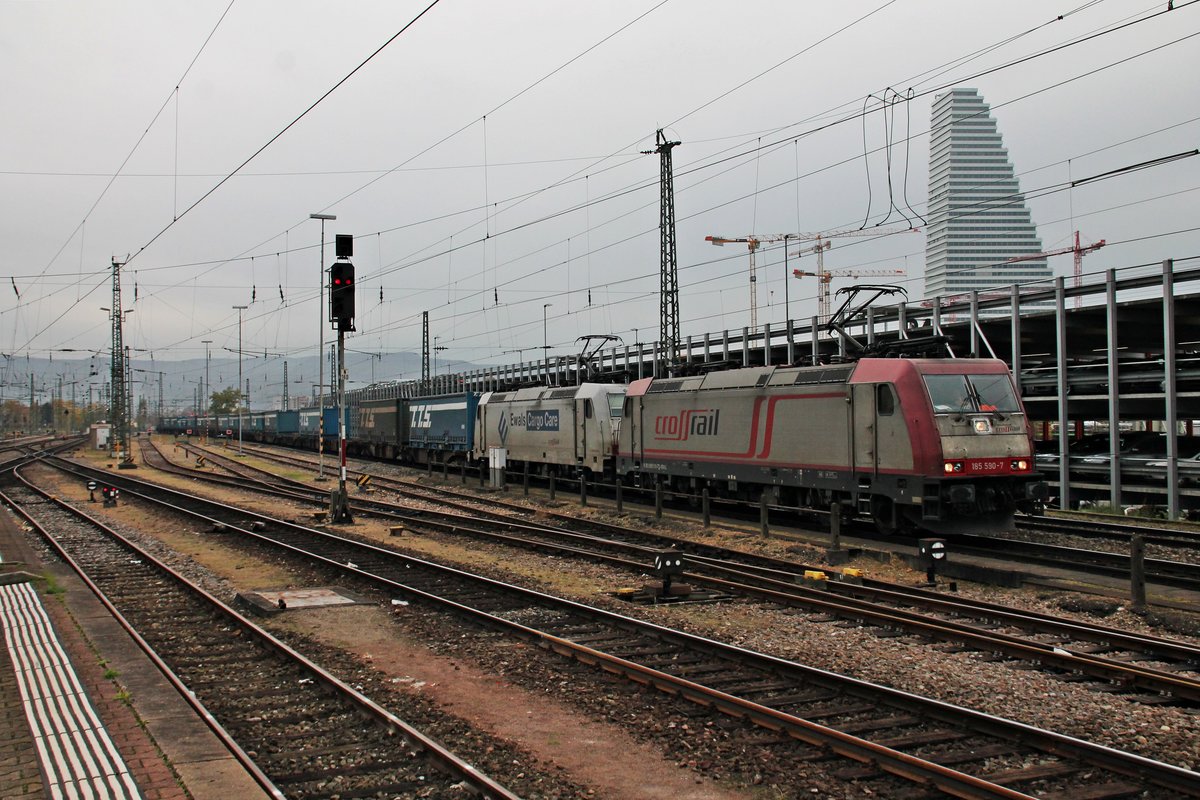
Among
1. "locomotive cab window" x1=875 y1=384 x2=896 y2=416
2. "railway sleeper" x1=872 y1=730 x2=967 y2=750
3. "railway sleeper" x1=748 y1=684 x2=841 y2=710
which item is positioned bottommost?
"railway sleeper" x1=748 y1=684 x2=841 y2=710

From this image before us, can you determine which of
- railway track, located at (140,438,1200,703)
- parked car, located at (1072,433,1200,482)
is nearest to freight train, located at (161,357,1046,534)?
railway track, located at (140,438,1200,703)

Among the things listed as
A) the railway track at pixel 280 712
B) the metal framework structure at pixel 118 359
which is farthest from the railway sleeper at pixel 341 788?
the metal framework structure at pixel 118 359

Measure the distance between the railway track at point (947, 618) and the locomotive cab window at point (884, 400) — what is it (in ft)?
12.0

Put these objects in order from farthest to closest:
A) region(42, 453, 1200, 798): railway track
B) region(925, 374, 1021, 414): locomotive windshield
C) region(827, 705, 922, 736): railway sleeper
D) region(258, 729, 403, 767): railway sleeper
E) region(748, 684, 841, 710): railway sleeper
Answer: region(925, 374, 1021, 414): locomotive windshield, region(748, 684, 841, 710): railway sleeper, region(827, 705, 922, 736): railway sleeper, region(258, 729, 403, 767): railway sleeper, region(42, 453, 1200, 798): railway track

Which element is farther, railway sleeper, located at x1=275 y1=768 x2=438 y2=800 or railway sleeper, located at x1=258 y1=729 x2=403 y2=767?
railway sleeper, located at x1=258 y1=729 x2=403 y2=767

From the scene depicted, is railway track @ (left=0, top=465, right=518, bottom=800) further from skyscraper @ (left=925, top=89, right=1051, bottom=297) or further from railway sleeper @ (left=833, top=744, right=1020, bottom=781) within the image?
skyscraper @ (left=925, top=89, right=1051, bottom=297)

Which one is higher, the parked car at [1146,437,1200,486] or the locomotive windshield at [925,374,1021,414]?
the locomotive windshield at [925,374,1021,414]

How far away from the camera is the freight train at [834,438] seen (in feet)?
51.2

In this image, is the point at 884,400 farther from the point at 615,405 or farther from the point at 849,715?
the point at 615,405

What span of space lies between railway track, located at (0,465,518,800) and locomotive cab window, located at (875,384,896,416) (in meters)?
11.0

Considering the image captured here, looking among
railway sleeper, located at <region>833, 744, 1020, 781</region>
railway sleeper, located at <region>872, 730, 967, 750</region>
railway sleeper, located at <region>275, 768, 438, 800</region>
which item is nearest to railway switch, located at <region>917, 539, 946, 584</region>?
railway sleeper, located at <region>872, 730, 967, 750</region>

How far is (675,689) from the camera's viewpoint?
25.7 ft

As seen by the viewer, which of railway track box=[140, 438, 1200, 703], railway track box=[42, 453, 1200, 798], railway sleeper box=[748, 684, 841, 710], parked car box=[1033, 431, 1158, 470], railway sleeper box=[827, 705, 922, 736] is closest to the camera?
railway track box=[42, 453, 1200, 798]

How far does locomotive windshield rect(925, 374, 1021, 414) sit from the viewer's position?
1581 cm
